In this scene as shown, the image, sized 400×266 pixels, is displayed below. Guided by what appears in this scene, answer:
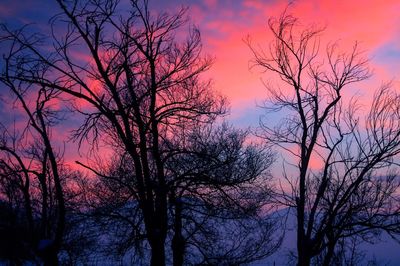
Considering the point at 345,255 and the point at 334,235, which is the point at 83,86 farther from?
the point at 345,255

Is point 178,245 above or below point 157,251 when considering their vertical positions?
above

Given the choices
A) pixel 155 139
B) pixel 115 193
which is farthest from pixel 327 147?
pixel 115 193

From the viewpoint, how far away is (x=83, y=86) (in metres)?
13.0

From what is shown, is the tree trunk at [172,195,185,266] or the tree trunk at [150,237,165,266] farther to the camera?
the tree trunk at [172,195,185,266]

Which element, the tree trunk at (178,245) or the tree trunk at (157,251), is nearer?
the tree trunk at (157,251)

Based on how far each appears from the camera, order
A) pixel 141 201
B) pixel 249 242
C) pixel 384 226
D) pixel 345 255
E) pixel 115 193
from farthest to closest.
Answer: pixel 345 255, pixel 249 242, pixel 115 193, pixel 384 226, pixel 141 201

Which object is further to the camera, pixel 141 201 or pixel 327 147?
pixel 327 147

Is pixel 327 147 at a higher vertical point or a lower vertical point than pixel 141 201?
higher

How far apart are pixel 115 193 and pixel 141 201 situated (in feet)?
15.2

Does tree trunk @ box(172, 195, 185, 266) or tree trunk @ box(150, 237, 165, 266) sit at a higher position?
tree trunk @ box(172, 195, 185, 266)

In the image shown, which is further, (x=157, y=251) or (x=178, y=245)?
(x=178, y=245)

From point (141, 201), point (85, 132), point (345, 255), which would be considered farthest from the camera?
point (345, 255)

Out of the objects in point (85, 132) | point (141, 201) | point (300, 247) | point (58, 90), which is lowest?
point (300, 247)

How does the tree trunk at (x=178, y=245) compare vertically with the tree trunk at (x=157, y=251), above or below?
above
